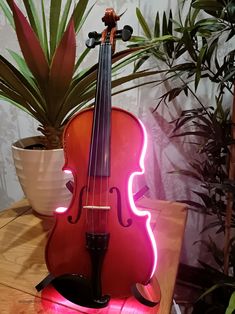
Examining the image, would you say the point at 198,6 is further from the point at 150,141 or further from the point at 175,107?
the point at 150,141

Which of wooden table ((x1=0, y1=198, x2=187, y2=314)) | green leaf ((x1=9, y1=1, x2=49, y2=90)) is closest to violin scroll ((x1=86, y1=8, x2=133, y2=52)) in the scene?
green leaf ((x1=9, y1=1, x2=49, y2=90))

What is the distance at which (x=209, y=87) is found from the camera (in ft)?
3.14

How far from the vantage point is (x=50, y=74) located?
56cm

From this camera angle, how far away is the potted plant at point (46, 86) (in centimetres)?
54

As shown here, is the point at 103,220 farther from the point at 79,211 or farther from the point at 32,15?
the point at 32,15

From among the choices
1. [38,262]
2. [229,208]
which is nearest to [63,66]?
[38,262]

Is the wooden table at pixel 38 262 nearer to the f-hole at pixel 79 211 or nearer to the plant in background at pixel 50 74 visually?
the f-hole at pixel 79 211

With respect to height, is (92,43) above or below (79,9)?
below

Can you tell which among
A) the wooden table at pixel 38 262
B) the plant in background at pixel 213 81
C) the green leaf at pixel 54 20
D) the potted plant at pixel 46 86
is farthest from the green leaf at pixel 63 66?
the wooden table at pixel 38 262

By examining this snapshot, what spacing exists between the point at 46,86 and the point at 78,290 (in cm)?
45

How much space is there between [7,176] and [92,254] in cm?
113

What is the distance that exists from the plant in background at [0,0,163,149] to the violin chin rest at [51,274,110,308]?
0.36 m

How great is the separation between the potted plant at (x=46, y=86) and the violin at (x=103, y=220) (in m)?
0.13

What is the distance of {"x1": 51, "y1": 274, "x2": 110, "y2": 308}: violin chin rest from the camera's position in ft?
1.44
